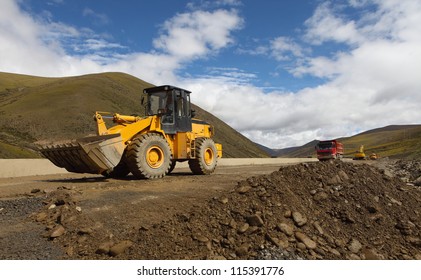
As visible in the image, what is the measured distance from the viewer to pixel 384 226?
7605mm

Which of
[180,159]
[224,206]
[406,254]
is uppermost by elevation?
[180,159]

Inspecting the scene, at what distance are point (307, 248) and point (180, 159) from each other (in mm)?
8796

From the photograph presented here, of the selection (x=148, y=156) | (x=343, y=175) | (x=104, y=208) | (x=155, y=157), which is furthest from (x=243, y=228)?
(x=155, y=157)

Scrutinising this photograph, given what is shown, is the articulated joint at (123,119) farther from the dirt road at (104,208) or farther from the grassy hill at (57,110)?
the grassy hill at (57,110)

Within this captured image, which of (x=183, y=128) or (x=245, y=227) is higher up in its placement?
(x=183, y=128)

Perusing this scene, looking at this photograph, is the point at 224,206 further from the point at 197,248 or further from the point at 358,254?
the point at 358,254

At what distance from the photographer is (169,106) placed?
46.2ft

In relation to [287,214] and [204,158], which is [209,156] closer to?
[204,158]

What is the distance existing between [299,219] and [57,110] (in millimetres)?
60597

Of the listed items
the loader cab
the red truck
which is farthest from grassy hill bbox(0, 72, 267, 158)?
the red truck

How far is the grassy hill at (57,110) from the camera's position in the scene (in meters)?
49.8

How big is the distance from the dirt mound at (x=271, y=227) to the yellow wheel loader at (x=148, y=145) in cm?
260

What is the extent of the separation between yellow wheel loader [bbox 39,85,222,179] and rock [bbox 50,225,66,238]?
4.30 metres

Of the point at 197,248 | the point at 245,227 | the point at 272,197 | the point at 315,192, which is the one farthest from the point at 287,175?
the point at 197,248
